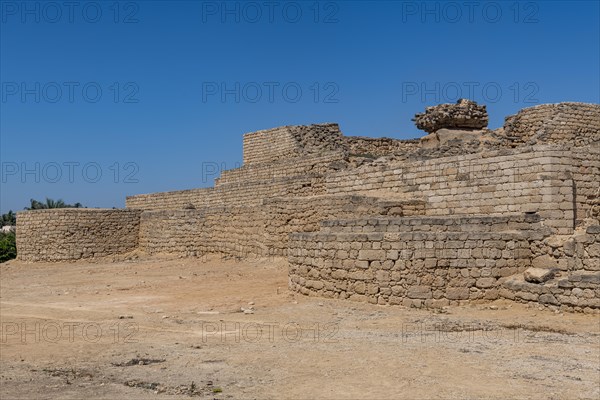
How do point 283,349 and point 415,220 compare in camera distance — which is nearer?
point 283,349

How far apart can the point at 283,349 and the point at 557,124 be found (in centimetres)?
1420

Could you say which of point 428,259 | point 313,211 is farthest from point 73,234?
point 428,259

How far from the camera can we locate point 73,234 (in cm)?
2309

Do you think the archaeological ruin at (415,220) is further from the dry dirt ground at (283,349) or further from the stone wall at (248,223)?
the dry dirt ground at (283,349)

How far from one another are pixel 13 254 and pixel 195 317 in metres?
18.6

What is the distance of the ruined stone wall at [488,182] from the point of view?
11.6m

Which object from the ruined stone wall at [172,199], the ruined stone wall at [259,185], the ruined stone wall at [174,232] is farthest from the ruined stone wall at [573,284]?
the ruined stone wall at [172,199]

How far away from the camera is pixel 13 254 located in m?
25.7

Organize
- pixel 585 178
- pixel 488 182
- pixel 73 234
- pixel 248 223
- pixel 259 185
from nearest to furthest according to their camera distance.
Answer: pixel 585 178, pixel 488 182, pixel 248 223, pixel 259 185, pixel 73 234

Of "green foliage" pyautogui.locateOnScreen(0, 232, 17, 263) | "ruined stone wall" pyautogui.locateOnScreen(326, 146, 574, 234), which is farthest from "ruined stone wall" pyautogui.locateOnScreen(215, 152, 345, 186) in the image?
"green foliage" pyautogui.locateOnScreen(0, 232, 17, 263)

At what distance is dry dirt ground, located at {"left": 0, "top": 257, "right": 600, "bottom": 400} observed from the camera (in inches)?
228

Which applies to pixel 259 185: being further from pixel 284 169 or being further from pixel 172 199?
pixel 172 199

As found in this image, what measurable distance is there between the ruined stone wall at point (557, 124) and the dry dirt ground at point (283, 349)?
10050 mm

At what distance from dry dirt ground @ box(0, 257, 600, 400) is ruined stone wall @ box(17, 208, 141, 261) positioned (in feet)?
34.7
